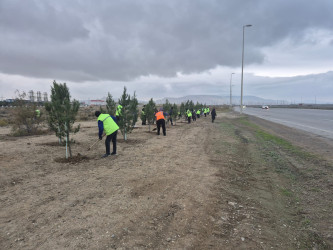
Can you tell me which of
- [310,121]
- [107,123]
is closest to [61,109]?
[107,123]

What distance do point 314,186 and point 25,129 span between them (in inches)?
568

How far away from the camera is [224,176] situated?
559cm

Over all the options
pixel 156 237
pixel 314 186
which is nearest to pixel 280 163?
pixel 314 186

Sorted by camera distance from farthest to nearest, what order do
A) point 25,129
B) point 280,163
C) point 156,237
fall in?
point 25,129 → point 280,163 → point 156,237

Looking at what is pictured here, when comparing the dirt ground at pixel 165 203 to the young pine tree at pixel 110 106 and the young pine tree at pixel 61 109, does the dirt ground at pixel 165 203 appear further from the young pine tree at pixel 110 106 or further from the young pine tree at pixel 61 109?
the young pine tree at pixel 110 106

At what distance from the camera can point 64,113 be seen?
7.01 m

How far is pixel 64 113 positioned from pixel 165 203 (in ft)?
15.7

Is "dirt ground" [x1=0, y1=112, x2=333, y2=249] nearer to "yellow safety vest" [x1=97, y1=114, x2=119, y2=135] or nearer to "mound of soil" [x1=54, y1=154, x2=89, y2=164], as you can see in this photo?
"mound of soil" [x1=54, y1=154, x2=89, y2=164]

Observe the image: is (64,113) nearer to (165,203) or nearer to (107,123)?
(107,123)

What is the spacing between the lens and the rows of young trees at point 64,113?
7004mm

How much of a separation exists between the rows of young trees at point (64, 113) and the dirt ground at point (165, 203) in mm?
1097

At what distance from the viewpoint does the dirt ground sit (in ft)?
9.70

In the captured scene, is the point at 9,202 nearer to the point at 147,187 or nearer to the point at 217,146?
the point at 147,187

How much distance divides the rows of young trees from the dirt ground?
1097 mm
